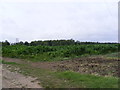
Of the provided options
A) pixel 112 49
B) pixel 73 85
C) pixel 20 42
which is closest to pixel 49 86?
pixel 73 85

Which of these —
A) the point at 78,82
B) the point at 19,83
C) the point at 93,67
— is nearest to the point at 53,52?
the point at 93,67

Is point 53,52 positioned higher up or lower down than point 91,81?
higher up

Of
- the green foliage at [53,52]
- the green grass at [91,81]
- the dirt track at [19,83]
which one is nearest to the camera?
the green grass at [91,81]

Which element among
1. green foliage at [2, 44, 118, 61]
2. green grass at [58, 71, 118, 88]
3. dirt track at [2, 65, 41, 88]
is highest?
green foliage at [2, 44, 118, 61]

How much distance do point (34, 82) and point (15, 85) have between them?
0.75 meters

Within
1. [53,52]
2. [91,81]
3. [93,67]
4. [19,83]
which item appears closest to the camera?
[91,81]

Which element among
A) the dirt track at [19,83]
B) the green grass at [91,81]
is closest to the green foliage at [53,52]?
the dirt track at [19,83]

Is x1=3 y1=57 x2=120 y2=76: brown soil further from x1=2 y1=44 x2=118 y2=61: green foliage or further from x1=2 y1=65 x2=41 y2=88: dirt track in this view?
x1=2 y1=44 x2=118 y2=61: green foliage

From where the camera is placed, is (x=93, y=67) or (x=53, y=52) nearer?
(x=93, y=67)

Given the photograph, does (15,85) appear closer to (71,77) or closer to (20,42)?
(71,77)

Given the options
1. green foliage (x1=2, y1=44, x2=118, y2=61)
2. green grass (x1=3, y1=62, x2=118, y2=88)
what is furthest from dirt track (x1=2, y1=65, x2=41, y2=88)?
green foliage (x1=2, y1=44, x2=118, y2=61)

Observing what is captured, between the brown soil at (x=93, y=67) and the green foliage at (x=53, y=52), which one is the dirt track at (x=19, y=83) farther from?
the green foliage at (x=53, y=52)

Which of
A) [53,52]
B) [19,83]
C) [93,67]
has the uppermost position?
[53,52]

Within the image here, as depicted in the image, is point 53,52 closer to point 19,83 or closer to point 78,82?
point 19,83
